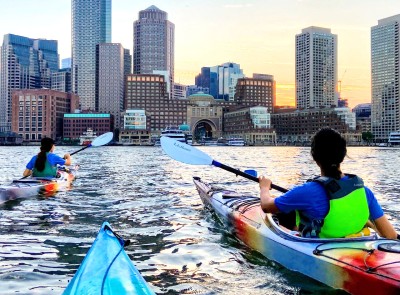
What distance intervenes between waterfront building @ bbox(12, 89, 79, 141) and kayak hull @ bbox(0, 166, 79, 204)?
169m

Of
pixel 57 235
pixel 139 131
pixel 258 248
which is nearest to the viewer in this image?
pixel 258 248

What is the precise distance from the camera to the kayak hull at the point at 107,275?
12.2 ft

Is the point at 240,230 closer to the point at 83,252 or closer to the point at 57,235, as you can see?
the point at 83,252

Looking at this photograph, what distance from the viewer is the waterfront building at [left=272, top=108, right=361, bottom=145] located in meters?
169

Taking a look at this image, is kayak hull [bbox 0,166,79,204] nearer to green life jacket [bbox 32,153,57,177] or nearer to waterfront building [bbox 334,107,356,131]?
green life jacket [bbox 32,153,57,177]

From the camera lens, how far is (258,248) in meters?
6.83

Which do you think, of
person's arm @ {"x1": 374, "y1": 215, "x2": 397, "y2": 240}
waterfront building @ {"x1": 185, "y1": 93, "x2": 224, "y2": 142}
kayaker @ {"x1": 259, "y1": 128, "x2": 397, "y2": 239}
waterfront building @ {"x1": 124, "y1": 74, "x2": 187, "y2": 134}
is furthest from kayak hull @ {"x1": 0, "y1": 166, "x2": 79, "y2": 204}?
waterfront building @ {"x1": 124, "y1": 74, "x2": 187, "y2": 134}

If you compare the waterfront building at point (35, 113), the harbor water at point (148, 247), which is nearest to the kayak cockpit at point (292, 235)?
the harbor water at point (148, 247)

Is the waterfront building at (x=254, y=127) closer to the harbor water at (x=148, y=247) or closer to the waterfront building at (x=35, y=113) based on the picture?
the waterfront building at (x=35, y=113)

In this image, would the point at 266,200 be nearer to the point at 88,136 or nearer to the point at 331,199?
the point at 331,199

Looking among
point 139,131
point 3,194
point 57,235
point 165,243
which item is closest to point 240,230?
point 165,243

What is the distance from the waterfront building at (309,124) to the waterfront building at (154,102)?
43151 mm

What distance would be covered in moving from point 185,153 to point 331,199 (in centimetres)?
449

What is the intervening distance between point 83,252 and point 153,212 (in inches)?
162
